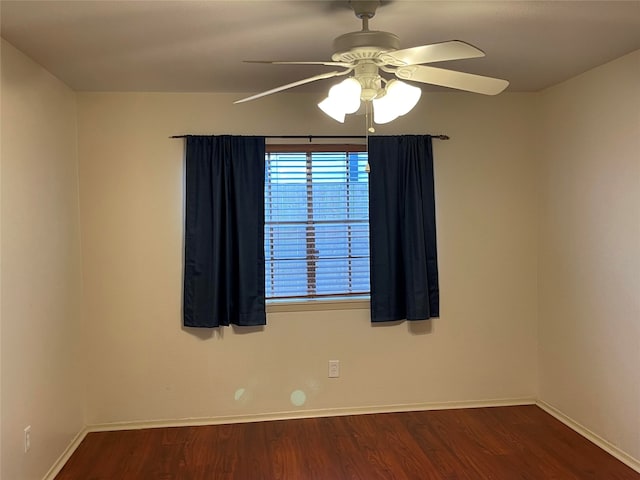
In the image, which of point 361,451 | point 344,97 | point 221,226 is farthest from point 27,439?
point 344,97

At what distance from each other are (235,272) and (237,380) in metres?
0.77

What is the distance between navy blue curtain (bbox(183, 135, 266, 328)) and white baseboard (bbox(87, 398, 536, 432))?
69 centimetres

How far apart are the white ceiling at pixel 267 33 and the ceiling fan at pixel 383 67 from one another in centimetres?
29

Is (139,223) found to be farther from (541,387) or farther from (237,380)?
(541,387)

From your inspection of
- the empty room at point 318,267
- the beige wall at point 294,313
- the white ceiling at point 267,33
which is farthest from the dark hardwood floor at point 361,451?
the white ceiling at point 267,33

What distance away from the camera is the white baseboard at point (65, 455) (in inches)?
111

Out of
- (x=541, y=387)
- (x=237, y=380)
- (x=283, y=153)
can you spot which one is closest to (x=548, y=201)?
(x=541, y=387)

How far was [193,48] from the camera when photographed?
99.3 inches

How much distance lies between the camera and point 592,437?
10.4 feet

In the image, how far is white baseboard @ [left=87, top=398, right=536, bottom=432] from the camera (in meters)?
3.44

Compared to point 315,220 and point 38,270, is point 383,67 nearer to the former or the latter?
point 315,220

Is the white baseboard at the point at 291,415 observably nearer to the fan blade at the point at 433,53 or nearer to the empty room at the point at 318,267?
the empty room at the point at 318,267

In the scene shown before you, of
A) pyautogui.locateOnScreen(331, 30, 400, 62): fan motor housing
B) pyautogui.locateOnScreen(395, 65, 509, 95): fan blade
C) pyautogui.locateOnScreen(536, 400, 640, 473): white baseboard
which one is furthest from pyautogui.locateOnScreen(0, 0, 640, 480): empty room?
pyautogui.locateOnScreen(331, 30, 400, 62): fan motor housing

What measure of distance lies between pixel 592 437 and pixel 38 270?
3.44 m
